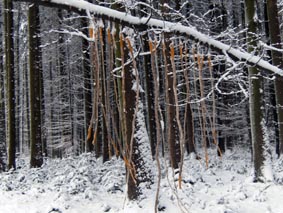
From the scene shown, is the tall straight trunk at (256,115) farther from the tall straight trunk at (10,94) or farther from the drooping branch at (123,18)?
the tall straight trunk at (10,94)

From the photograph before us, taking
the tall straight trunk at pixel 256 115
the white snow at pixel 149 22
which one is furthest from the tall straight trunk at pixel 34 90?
the white snow at pixel 149 22

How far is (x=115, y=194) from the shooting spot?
10.3m

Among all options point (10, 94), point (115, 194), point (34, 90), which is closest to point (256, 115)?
point (115, 194)

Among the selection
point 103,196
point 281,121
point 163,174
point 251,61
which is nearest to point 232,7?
point 281,121

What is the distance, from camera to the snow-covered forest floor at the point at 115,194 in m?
8.22

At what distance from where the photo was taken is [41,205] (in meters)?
9.93

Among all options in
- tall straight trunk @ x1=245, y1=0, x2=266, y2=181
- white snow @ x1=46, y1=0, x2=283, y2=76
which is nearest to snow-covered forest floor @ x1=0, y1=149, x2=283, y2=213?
tall straight trunk @ x1=245, y1=0, x2=266, y2=181

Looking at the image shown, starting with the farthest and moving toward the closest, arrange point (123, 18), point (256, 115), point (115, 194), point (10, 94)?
point (10, 94), point (115, 194), point (256, 115), point (123, 18)

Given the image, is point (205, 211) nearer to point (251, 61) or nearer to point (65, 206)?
point (65, 206)

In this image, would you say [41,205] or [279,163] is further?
[279,163]

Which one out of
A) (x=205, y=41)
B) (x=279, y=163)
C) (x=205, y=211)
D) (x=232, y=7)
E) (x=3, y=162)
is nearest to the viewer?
(x=205, y=41)

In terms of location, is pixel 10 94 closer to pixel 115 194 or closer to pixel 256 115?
pixel 115 194

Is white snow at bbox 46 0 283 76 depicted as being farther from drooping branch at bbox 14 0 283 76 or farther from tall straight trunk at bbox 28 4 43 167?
tall straight trunk at bbox 28 4 43 167

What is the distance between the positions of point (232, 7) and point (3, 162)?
18.7 meters
